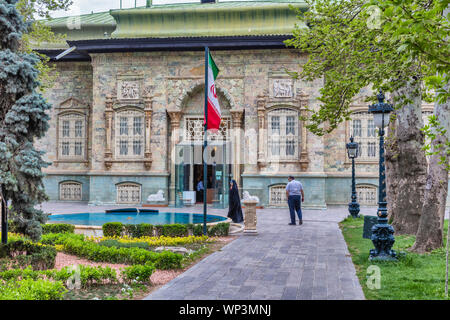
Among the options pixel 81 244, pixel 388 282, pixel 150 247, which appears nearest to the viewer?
pixel 388 282

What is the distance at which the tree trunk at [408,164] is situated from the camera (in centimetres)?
1194

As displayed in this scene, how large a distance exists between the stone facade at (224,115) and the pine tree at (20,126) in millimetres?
15434

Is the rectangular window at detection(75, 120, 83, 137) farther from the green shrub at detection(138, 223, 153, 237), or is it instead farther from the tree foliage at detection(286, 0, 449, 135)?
the tree foliage at detection(286, 0, 449, 135)

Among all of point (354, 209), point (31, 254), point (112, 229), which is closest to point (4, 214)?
point (31, 254)

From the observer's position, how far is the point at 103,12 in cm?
2931

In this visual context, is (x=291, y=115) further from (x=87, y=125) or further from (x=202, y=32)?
(x=87, y=125)

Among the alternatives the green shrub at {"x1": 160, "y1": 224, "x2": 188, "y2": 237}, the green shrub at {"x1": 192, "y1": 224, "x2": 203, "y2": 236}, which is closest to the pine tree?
the green shrub at {"x1": 160, "y1": 224, "x2": 188, "y2": 237}

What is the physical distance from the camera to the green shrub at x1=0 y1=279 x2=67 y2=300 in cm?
499

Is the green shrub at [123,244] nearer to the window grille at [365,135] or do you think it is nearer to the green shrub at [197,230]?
the green shrub at [197,230]

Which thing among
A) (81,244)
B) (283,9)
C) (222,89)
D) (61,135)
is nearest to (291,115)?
(222,89)

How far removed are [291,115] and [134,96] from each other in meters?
8.28

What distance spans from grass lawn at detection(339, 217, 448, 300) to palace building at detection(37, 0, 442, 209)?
11705 millimetres

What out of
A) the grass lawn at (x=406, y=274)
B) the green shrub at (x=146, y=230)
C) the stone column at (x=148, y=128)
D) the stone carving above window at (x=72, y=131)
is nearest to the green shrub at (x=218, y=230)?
the green shrub at (x=146, y=230)

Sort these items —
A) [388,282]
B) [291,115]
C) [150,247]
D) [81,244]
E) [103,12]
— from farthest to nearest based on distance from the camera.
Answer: [103,12] → [291,115] → [150,247] → [81,244] → [388,282]
